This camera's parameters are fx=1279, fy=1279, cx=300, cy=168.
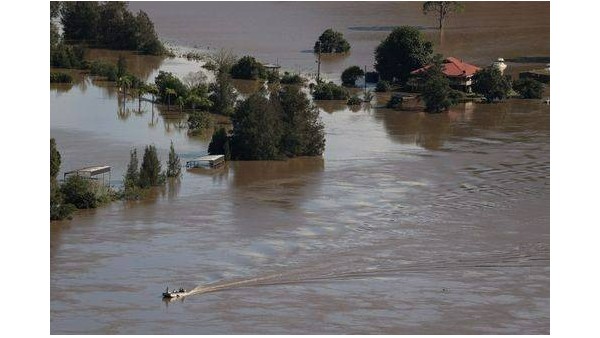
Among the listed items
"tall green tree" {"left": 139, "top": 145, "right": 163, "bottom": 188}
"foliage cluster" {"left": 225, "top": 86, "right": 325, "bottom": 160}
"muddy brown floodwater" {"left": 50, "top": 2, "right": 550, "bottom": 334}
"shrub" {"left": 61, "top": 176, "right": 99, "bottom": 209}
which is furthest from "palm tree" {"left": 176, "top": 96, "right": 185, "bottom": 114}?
"shrub" {"left": 61, "top": 176, "right": 99, "bottom": 209}

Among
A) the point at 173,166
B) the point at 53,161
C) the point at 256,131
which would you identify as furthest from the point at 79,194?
the point at 256,131

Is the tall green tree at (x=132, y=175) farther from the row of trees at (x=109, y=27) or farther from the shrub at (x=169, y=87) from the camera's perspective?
the row of trees at (x=109, y=27)

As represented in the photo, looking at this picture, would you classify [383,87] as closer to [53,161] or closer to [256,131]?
[256,131]

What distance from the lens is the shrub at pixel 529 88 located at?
3262 cm

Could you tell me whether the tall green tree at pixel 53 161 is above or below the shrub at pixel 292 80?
below

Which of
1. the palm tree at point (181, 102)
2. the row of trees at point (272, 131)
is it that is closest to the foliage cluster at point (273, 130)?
the row of trees at point (272, 131)

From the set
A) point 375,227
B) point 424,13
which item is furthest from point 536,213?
point 424,13

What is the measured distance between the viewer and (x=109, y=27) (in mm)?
40969

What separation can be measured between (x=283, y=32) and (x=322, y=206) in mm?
21992

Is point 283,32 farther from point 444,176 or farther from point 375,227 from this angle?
point 375,227

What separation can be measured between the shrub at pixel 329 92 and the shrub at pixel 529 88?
4.43 meters

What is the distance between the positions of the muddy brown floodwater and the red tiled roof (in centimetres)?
135

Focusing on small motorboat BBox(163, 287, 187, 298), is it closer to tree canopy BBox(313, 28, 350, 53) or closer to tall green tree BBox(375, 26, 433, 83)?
tall green tree BBox(375, 26, 433, 83)

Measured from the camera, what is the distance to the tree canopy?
126ft
